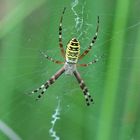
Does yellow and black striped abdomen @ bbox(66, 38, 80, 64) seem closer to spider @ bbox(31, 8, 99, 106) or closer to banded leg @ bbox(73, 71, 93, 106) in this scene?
spider @ bbox(31, 8, 99, 106)

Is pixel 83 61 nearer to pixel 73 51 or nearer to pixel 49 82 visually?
pixel 73 51

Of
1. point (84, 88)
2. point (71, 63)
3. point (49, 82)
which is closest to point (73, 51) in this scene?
point (71, 63)

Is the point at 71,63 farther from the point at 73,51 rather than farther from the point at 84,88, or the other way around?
the point at 73,51

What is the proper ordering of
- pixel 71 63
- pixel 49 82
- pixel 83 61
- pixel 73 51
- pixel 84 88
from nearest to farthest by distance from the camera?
pixel 73 51 → pixel 83 61 → pixel 71 63 → pixel 84 88 → pixel 49 82

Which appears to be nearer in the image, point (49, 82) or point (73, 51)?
point (73, 51)

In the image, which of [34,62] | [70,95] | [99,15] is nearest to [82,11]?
[99,15]

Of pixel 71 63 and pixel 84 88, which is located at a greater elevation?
pixel 71 63

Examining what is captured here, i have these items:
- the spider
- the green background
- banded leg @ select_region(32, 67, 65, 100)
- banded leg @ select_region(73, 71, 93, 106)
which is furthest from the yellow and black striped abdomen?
banded leg @ select_region(32, 67, 65, 100)

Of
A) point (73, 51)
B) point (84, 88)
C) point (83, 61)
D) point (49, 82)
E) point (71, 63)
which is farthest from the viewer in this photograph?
point (49, 82)
